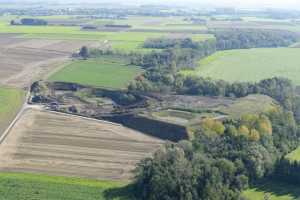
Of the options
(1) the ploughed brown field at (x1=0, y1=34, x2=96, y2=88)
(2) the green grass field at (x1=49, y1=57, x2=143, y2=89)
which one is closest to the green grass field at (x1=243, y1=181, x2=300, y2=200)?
(2) the green grass field at (x1=49, y1=57, x2=143, y2=89)

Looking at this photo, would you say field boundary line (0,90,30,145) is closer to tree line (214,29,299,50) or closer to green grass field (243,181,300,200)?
green grass field (243,181,300,200)

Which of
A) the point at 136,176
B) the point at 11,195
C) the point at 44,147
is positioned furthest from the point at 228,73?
the point at 11,195

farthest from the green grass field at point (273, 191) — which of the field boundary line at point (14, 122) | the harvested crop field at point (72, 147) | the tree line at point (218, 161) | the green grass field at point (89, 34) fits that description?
the green grass field at point (89, 34)

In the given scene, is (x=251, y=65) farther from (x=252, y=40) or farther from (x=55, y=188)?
(x=55, y=188)

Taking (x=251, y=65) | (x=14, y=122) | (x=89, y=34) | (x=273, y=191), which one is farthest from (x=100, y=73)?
(x=89, y=34)

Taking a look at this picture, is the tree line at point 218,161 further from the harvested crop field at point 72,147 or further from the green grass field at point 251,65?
the green grass field at point 251,65
